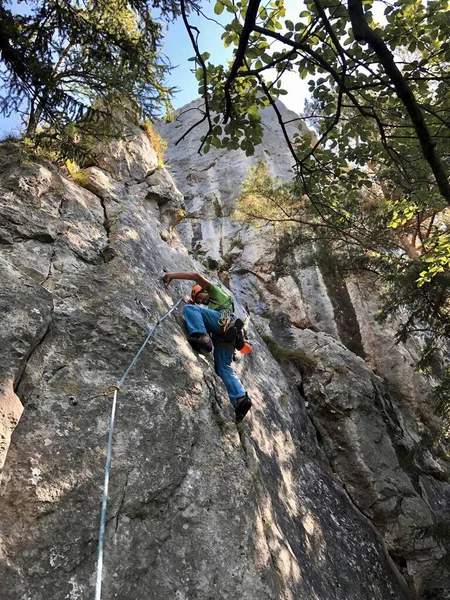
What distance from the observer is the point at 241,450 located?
15.1 ft

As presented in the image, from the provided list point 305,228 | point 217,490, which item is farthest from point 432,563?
point 305,228

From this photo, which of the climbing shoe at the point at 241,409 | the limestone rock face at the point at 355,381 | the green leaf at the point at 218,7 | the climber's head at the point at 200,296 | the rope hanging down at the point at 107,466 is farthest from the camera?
the limestone rock face at the point at 355,381

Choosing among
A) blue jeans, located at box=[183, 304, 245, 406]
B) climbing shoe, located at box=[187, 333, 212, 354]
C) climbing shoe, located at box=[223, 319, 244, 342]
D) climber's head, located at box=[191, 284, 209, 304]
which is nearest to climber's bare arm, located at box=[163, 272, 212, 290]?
climber's head, located at box=[191, 284, 209, 304]

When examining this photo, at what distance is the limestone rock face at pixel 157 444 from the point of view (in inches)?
123

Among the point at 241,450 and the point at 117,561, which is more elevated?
the point at 241,450

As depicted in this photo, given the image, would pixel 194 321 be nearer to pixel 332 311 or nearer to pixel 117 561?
pixel 117 561

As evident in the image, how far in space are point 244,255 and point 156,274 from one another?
33.6 ft

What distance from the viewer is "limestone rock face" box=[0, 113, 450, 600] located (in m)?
3.13

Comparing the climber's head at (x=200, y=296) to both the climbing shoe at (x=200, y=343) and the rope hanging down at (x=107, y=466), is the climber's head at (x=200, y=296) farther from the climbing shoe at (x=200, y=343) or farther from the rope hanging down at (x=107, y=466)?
the climbing shoe at (x=200, y=343)

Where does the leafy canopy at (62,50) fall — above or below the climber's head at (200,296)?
above

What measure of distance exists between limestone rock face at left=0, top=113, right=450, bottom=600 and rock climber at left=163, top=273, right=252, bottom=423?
0.70 ft

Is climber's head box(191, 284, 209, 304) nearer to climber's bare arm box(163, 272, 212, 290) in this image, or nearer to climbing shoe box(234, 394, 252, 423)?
climber's bare arm box(163, 272, 212, 290)

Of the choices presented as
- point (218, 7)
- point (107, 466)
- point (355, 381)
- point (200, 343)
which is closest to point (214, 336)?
point (200, 343)

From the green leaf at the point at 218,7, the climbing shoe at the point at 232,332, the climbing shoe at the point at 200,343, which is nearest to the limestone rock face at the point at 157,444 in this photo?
the climbing shoe at the point at 200,343
